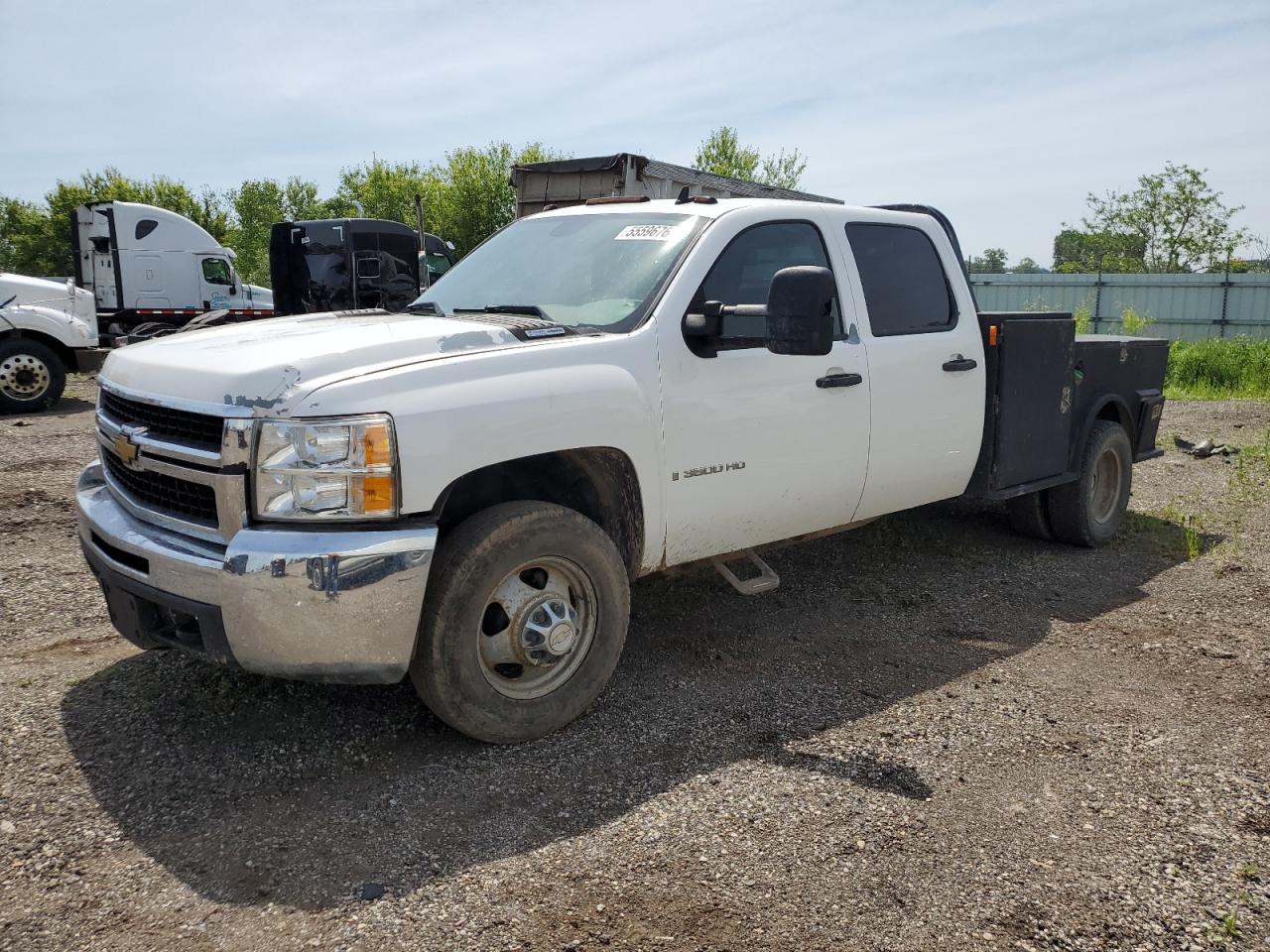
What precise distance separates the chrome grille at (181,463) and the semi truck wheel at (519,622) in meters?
0.68

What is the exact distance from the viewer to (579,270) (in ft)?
14.2

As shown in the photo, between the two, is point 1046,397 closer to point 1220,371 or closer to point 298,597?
point 298,597

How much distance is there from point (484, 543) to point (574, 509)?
0.56m

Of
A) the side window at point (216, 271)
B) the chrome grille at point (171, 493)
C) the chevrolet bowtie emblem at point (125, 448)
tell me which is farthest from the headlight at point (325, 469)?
the side window at point (216, 271)

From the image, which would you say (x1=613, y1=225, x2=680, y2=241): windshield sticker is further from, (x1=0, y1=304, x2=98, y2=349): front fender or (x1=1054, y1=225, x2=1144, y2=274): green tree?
(x1=1054, y1=225, x2=1144, y2=274): green tree

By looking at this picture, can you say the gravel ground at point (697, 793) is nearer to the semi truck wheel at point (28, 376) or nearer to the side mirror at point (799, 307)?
the side mirror at point (799, 307)

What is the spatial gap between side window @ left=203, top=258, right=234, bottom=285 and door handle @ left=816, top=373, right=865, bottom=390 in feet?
69.2

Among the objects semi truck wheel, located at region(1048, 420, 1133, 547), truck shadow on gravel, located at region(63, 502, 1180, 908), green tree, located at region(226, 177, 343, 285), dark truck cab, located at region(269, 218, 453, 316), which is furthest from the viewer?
green tree, located at region(226, 177, 343, 285)

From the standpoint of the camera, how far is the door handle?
441cm

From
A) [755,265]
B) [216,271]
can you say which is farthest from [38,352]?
[755,265]

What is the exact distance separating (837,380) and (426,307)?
1.84 meters

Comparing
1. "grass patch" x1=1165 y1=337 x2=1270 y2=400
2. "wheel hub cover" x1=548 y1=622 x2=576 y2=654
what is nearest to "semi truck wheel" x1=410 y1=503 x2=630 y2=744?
"wheel hub cover" x1=548 y1=622 x2=576 y2=654

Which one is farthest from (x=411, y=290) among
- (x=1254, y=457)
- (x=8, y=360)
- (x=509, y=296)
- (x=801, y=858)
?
(x=8, y=360)

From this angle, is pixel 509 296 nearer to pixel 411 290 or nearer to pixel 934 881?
pixel 411 290
